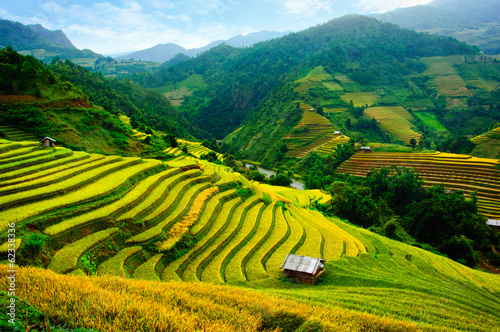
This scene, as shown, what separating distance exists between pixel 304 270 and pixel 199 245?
4.41 metres

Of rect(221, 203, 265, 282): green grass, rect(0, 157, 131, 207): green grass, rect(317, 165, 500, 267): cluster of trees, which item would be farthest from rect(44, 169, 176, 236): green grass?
rect(317, 165, 500, 267): cluster of trees

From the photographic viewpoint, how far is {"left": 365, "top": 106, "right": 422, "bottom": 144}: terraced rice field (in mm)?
54366

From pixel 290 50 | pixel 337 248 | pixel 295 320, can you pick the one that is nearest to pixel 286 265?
pixel 337 248

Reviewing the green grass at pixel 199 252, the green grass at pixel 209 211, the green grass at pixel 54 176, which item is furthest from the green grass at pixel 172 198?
the green grass at pixel 54 176

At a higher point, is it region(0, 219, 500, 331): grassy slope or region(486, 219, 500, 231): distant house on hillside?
region(0, 219, 500, 331): grassy slope

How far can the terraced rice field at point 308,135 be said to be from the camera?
5100cm

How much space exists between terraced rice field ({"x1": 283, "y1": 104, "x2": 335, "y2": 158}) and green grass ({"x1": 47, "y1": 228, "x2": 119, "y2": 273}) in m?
42.9

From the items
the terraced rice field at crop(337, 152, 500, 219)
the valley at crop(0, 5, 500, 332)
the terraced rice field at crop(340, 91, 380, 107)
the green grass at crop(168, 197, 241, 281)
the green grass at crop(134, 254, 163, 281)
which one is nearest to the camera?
the valley at crop(0, 5, 500, 332)

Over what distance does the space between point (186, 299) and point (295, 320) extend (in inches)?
82.5

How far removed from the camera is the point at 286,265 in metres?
10.3

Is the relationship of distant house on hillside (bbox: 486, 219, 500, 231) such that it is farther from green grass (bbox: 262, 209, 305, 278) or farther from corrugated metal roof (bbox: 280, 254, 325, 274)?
corrugated metal roof (bbox: 280, 254, 325, 274)

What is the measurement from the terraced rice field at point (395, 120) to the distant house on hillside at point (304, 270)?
5020 cm

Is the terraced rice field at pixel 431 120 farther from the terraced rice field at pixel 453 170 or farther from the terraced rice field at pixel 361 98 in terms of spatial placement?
the terraced rice field at pixel 453 170

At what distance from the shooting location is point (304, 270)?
9.88m
